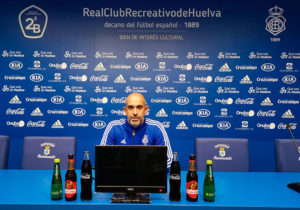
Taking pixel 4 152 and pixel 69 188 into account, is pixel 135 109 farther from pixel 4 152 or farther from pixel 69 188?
pixel 4 152

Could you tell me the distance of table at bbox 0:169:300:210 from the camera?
126cm

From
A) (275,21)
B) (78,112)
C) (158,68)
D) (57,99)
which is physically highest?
(275,21)

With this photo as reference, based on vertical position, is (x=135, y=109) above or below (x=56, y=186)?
above

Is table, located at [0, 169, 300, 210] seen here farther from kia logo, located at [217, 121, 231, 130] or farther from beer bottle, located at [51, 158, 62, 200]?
kia logo, located at [217, 121, 231, 130]

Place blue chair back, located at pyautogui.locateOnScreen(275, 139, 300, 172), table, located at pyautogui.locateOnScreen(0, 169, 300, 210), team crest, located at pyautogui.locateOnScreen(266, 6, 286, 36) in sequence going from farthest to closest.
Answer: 1. team crest, located at pyautogui.locateOnScreen(266, 6, 286, 36)
2. blue chair back, located at pyautogui.locateOnScreen(275, 139, 300, 172)
3. table, located at pyautogui.locateOnScreen(0, 169, 300, 210)

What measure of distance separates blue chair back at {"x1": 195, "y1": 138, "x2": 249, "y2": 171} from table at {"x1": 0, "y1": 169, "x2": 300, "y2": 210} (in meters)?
0.46

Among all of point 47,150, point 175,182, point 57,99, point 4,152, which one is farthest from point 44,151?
point 175,182

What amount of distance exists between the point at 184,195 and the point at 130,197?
0.97 ft

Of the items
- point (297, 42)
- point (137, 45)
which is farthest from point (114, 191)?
point (297, 42)

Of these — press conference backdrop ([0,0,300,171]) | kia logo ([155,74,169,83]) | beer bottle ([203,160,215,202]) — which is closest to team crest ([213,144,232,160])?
beer bottle ([203,160,215,202])

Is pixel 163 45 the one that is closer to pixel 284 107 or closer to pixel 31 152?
pixel 284 107

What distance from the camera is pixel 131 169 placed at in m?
1.41

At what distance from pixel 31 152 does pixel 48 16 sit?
79.1 inches

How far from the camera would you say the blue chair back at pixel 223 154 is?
2277 millimetres
